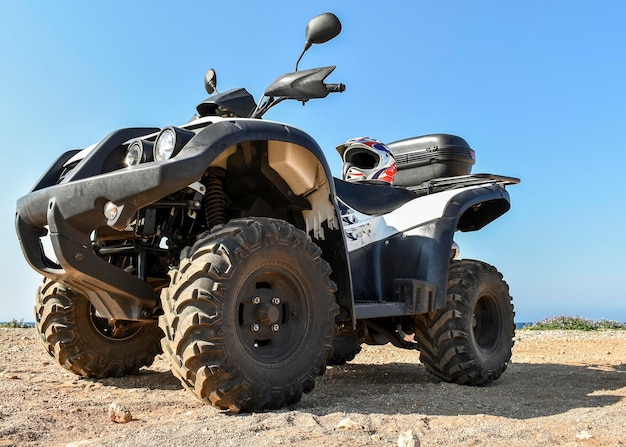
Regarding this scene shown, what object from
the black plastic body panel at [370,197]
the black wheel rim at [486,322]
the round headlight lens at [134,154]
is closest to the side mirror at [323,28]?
the round headlight lens at [134,154]

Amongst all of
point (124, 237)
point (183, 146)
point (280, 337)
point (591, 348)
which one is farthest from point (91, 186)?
point (591, 348)

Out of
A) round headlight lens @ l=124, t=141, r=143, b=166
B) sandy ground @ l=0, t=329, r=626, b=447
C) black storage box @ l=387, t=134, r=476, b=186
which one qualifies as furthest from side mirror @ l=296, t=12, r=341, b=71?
black storage box @ l=387, t=134, r=476, b=186

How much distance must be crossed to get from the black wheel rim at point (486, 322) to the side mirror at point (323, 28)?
2.91 metres

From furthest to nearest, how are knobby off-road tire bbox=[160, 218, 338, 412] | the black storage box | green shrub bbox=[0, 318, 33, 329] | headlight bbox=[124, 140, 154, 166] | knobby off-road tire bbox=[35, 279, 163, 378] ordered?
green shrub bbox=[0, 318, 33, 329]
the black storage box
knobby off-road tire bbox=[35, 279, 163, 378]
headlight bbox=[124, 140, 154, 166]
knobby off-road tire bbox=[160, 218, 338, 412]

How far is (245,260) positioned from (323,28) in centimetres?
165

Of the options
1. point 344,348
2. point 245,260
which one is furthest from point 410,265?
point 344,348

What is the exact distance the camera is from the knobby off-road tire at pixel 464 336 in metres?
5.22

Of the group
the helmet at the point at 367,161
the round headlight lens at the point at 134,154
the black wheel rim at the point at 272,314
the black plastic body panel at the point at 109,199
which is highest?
the helmet at the point at 367,161

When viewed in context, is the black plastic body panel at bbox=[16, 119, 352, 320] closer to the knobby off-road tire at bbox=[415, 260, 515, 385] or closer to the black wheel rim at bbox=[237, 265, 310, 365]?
the black wheel rim at bbox=[237, 265, 310, 365]

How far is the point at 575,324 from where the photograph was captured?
14977 mm

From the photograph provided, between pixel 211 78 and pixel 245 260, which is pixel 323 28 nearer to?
pixel 211 78

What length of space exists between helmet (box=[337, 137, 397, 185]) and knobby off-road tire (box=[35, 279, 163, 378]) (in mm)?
2379

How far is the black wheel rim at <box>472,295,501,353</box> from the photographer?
19.4 ft

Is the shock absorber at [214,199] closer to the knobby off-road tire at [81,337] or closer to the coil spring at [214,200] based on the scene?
the coil spring at [214,200]
